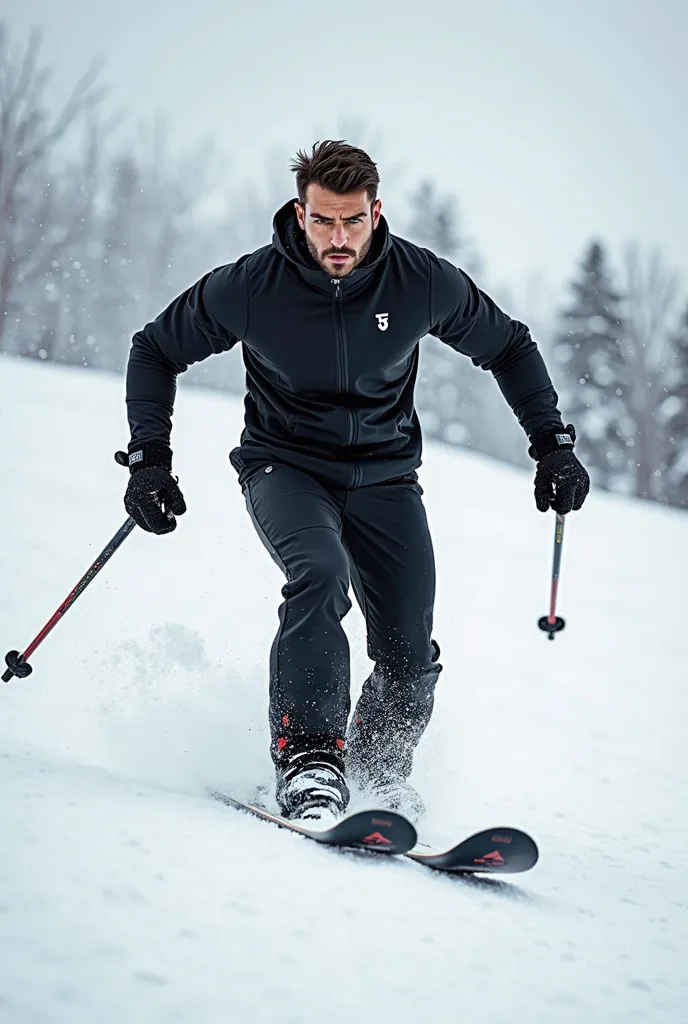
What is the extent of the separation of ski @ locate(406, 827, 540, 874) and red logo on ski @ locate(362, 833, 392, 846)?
11 cm

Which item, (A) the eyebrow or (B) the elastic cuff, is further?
(B) the elastic cuff

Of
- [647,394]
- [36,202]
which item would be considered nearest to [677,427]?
[647,394]

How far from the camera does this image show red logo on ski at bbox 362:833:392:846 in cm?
196

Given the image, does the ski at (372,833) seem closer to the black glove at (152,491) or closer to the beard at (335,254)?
the black glove at (152,491)

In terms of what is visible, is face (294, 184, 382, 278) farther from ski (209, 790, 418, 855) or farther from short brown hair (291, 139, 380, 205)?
ski (209, 790, 418, 855)

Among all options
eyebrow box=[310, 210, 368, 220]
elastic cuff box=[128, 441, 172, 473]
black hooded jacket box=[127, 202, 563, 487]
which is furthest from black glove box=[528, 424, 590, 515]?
elastic cuff box=[128, 441, 172, 473]

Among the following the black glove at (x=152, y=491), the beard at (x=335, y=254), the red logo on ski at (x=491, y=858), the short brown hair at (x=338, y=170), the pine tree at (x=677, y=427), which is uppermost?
the pine tree at (x=677, y=427)

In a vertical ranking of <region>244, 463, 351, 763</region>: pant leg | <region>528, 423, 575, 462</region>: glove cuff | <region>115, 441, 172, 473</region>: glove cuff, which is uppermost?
<region>528, 423, 575, 462</region>: glove cuff

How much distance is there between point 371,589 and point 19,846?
1.64 meters

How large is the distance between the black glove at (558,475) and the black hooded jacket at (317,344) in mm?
469

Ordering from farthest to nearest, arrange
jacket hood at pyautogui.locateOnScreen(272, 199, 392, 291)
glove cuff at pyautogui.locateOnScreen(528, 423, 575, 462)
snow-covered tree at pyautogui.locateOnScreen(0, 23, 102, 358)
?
snow-covered tree at pyautogui.locateOnScreen(0, 23, 102, 358), glove cuff at pyautogui.locateOnScreen(528, 423, 575, 462), jacket hood at pyautogui.locateOnScreen(272, 199, 392, 291)

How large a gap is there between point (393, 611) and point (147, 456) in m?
0.99

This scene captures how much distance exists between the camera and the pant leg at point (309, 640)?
2441 millimetres

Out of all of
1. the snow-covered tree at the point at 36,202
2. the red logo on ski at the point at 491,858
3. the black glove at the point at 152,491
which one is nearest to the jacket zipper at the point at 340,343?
the black glove at the point at 152,491
